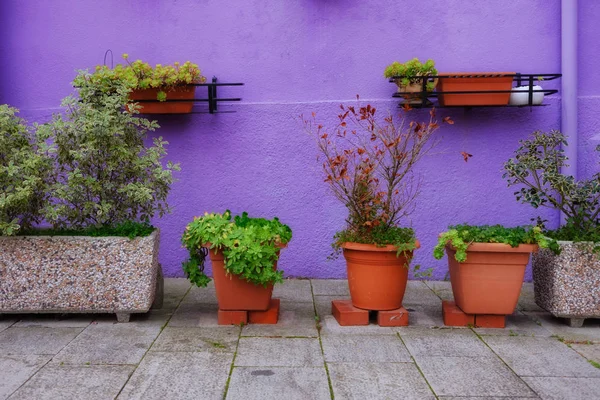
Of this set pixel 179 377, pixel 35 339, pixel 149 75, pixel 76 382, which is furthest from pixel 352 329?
pixel 149 75

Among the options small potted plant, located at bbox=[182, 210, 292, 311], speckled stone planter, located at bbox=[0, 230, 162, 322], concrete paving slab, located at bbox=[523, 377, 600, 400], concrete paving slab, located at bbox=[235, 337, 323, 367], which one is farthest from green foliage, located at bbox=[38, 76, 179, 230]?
concrete paving slab, located at bbox=[523, 377, 600, 400]

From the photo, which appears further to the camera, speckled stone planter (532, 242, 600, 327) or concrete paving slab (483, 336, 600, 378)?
speckled stone planter (532, 242, 600, 327)

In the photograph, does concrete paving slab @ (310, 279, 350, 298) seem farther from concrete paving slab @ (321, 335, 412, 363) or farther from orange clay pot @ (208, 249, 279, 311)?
concrete paving slab @ (321, 335, 412, 363)

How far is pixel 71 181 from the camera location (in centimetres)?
456

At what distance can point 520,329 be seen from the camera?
458 centimetres

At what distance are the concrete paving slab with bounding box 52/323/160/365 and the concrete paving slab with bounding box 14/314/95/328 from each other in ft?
0.49

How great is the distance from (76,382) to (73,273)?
121 centimetres

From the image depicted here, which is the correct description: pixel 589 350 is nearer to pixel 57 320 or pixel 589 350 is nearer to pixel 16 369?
pixel 16 369

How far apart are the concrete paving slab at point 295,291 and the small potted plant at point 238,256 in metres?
0.77

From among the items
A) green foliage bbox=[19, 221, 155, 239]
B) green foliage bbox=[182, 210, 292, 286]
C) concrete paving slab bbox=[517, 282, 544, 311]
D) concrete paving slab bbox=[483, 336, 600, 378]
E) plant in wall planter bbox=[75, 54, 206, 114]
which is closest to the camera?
concrete paving slab bbox=[483, 336, 600, 378]

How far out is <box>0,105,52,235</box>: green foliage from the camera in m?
4.43

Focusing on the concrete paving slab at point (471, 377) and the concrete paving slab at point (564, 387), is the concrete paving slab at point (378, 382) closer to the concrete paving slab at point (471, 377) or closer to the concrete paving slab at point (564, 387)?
the concrete paving slab at point (471, 377)

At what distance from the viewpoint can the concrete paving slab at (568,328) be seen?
172 inches

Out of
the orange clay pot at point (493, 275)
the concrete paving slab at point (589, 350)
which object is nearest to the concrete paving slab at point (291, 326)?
the orange clay pot at point (493, 275)
